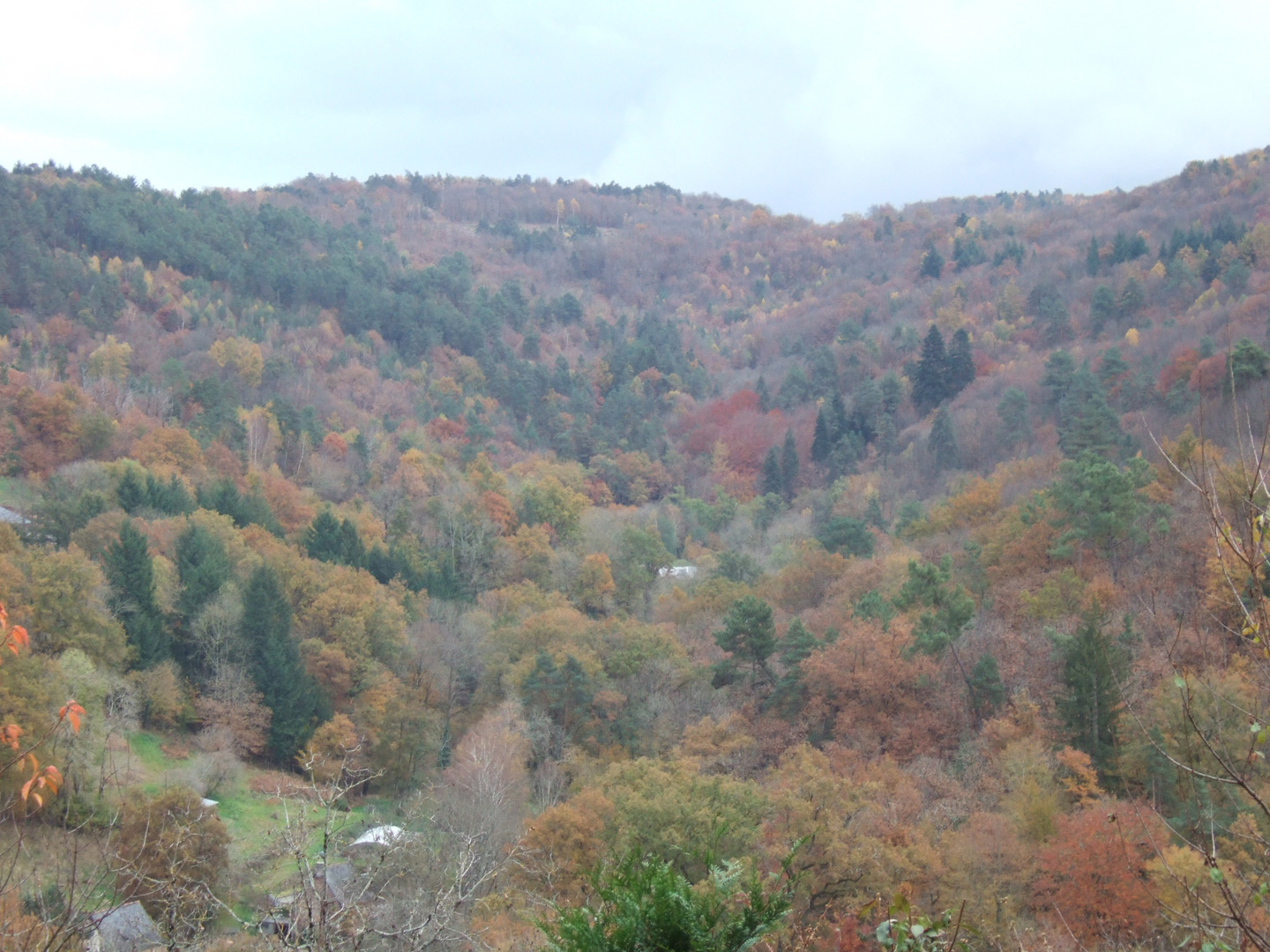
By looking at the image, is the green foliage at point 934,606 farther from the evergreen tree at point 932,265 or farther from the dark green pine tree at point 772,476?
the evergreen tree at point 932,265

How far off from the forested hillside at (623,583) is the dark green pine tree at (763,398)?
0.93 m

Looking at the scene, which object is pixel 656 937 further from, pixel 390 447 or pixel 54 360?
pixel 54 360

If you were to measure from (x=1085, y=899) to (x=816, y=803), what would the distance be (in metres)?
5.50

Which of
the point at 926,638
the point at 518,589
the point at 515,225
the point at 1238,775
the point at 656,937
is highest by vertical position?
the point at 515,225

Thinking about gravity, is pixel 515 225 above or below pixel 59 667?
above

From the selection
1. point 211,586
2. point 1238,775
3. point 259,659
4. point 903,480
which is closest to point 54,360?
point 211,586

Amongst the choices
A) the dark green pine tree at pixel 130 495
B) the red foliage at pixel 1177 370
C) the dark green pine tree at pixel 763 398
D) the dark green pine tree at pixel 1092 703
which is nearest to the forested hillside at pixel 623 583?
the dark green pine tree at pixel 1092 703

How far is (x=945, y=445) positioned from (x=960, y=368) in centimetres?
1364

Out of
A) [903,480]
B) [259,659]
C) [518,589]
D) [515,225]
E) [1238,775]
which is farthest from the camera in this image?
[515,225]

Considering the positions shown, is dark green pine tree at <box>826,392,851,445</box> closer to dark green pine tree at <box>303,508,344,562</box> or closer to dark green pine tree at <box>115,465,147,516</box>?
dark green pine tree at <box>303,508,344,562</box>

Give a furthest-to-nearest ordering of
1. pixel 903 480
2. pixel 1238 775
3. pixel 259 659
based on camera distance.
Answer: pixel 903 480 < pixel 259 659 < pixel 1238 775

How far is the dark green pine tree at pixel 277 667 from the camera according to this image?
115 ft

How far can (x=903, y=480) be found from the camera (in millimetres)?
64250

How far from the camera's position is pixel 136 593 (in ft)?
119
